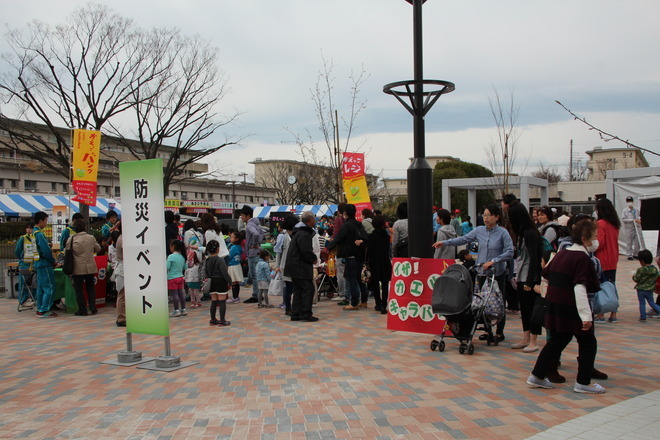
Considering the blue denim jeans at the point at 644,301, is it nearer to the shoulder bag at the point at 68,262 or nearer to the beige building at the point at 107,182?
the shoulder bag at the point at 68,262

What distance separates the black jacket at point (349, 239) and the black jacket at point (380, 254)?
0.30 m

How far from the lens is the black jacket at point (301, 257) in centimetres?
922

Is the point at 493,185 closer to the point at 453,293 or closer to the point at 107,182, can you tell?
the point at 453,293

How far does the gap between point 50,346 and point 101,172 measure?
54.8 meters

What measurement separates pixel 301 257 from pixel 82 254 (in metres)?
4.32

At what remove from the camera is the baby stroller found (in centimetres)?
642

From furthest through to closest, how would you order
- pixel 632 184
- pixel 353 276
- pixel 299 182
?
pixel 299 182, pixel 632 184, pixel 353 276

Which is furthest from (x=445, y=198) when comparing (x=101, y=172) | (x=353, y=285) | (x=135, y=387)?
(x=101, y=172)

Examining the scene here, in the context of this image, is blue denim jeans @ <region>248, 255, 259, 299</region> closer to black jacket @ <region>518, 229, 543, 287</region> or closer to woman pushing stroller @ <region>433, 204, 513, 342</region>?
woman pushing stroller @ <region>433, 204, 513, 342</region>

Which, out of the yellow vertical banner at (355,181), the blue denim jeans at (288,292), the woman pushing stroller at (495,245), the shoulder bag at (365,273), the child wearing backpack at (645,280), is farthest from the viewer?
the yellow vertical banner at (355,181)

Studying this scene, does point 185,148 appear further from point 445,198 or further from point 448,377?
point 448,377

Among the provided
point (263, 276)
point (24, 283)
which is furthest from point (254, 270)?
point (24, 283)

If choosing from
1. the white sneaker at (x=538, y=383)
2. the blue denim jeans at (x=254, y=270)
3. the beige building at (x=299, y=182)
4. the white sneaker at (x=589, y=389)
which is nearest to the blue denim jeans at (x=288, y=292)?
the blue denim jeans at (x=254, y=270)

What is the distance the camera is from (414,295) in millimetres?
7594
